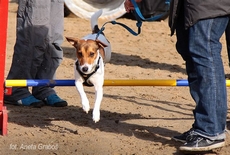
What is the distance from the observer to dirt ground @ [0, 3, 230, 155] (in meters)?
5.04

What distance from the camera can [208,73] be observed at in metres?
4.62

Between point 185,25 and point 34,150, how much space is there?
1.58m

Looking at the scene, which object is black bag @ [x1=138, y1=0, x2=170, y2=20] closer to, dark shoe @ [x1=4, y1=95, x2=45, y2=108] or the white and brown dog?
the white and brown dog

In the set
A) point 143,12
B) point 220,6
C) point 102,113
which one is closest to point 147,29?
point 102,113

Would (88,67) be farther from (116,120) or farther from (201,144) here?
(201,144)

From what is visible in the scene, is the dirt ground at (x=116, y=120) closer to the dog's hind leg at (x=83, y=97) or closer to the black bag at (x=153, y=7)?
the dog's hind leg at (x=83, y=97)

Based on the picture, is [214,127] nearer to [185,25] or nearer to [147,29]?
[185,25]

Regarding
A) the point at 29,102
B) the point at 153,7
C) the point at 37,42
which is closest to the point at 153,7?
the point at 153,7

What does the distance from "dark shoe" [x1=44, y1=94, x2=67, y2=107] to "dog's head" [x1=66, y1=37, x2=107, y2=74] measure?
3.64 feet

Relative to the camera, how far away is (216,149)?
4.98 m

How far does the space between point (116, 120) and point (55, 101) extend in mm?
839

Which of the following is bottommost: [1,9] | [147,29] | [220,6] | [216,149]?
[147,29]

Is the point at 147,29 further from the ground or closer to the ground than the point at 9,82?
closer to the ground

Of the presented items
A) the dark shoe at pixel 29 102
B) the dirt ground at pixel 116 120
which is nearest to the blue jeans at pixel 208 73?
the dirt ground at pixel 116 120
